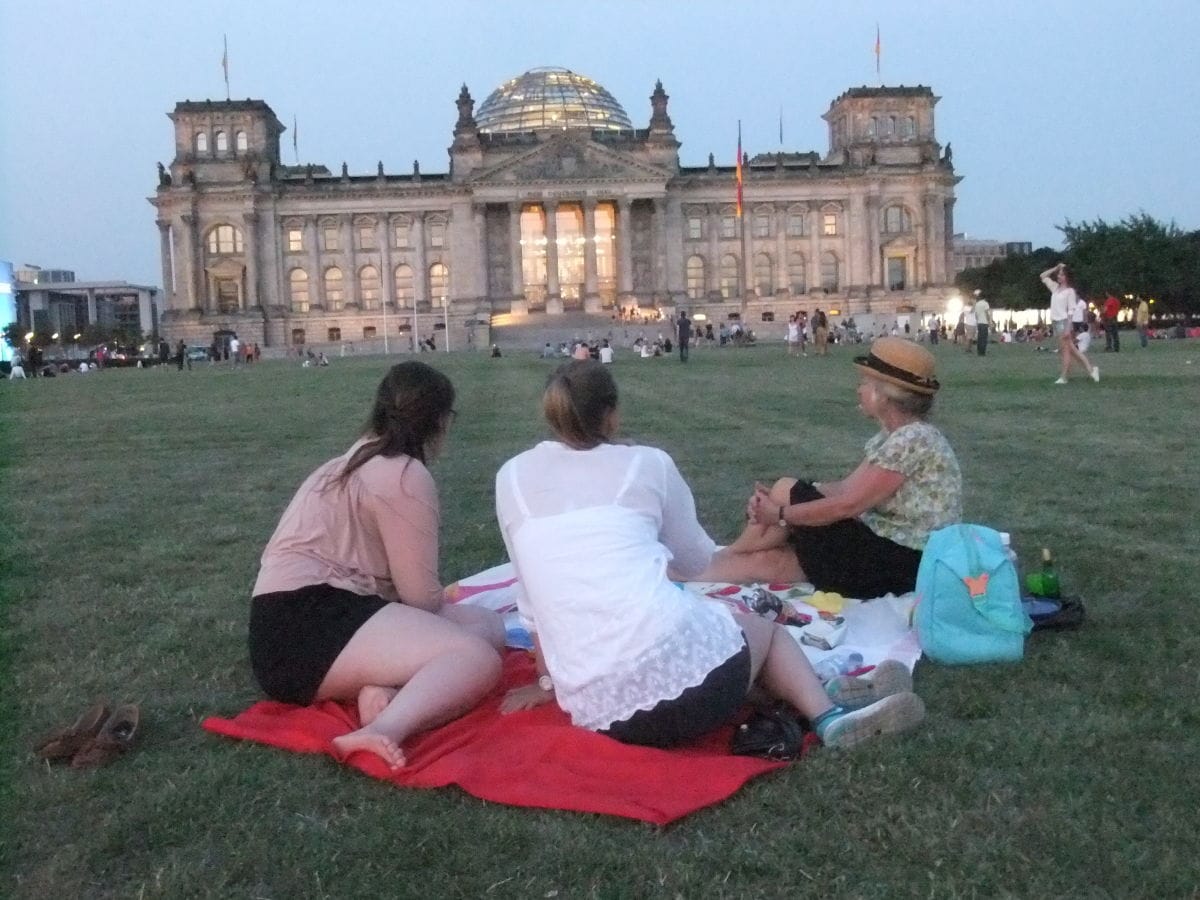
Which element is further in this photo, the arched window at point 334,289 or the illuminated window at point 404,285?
the illuminated window at point 404,285

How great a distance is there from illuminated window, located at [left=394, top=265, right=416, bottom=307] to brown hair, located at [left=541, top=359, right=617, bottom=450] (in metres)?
76.7

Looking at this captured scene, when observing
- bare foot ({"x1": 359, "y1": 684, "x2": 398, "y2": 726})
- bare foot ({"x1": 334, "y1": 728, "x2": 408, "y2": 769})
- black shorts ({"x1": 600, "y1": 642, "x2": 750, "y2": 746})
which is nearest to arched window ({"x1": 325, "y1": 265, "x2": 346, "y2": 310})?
bare foot ({"x1": 359, "y1": 684, "x2": 398, "y2": 726})

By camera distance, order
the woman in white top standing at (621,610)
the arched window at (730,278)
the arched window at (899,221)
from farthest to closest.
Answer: the arched window at (899,221) → the arched window at (730,278) → the woman in white top standing at (621,610)

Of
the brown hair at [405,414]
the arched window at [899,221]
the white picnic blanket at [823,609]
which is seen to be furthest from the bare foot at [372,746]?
the arched window at [899,221]

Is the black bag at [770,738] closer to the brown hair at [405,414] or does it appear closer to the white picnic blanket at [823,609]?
the white picnic blanket at [823,609]

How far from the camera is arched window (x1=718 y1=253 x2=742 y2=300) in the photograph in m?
79.4

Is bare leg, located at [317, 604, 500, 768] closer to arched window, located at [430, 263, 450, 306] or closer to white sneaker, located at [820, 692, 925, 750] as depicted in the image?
white sneaker, located at [820, 692, 925, 750]

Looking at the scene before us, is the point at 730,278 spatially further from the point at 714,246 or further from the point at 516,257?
the point at 516,257

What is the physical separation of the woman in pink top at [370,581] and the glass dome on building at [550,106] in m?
82.8

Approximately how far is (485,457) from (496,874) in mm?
8801

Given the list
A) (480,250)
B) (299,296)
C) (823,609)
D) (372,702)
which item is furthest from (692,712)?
(299,296)

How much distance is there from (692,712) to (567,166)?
245 ft

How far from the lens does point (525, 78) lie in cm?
9175

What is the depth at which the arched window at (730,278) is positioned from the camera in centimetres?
7938
